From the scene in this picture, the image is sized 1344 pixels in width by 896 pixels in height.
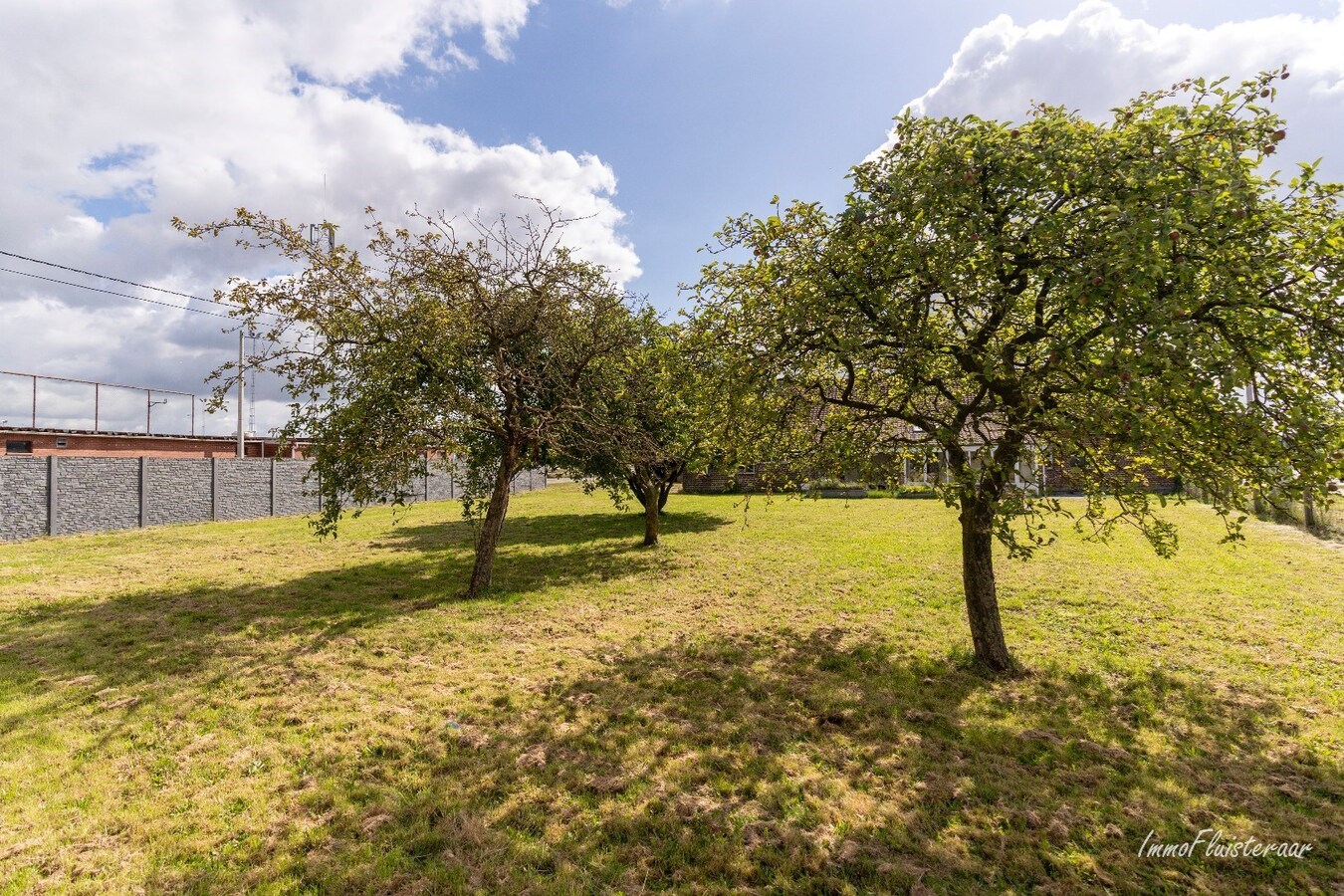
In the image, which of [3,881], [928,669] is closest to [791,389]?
[928,669]

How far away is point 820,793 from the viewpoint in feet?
13.6

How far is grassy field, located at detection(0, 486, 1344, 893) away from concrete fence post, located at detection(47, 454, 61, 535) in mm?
8564

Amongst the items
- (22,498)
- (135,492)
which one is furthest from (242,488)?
(22,498)

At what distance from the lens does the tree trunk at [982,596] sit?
6.48 metres

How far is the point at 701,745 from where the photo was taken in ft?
15.9

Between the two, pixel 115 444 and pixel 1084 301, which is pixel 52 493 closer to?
pixel 115 444

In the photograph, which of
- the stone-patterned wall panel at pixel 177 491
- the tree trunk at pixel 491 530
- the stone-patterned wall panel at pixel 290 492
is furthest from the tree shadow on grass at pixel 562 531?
the stone-patterned wall panel at pixel 177 491

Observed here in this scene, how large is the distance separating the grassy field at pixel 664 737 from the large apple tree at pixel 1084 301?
1773 millimetres

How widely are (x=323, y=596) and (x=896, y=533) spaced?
47.8 feet

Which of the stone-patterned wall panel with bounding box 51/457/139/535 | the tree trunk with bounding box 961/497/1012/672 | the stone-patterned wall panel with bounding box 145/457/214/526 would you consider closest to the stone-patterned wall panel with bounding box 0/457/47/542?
the stone-patterned wall panel with bounding box 51/457/139/535

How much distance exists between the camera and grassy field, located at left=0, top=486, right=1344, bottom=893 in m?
3.39

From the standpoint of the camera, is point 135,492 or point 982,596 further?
point 135,492

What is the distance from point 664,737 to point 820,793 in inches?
57.7

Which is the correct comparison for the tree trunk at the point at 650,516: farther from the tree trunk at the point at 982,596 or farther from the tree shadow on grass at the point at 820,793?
the tree trunk at the point at 982,596
